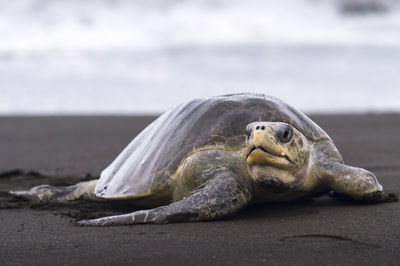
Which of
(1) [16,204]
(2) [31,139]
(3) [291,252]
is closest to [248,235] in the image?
(3) [291,252]

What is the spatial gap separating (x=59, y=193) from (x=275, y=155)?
227 centimetres

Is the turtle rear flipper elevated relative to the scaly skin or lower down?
lower down

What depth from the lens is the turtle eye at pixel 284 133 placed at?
11.2ft

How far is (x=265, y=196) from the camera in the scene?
12.5ft

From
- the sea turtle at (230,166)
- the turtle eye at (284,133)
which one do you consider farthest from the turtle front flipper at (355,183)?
the turtle eye at (284,133)

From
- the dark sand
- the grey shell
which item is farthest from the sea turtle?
the dark sand

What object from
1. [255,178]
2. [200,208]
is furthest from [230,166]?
[200,208]

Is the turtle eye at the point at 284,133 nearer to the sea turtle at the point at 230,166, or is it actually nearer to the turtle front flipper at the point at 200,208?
the sea turtle at the point at 230,166

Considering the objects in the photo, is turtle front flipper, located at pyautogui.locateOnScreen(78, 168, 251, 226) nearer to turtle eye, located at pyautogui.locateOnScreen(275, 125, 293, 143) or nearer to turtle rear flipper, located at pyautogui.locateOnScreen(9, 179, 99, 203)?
turtle eye, located at pyautogui.locateOnScreen(275, 125, 293, 143)

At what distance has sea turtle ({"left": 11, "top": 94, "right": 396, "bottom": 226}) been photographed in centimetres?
346

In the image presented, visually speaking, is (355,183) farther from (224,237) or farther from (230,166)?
(224,237)

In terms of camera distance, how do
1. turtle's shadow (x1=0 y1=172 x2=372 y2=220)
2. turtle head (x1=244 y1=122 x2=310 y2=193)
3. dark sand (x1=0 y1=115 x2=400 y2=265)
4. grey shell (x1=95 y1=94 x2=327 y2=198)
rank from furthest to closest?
1. grey shell (x1=95 y1=94 x2=327 y2=198)
2. turtle's shadow (x1=0 y1=172 x2=372 y2=220)
3. turtle head (x1=244 y1=122 x2=310 y2=193)
4. dark sand (x1=0 y1=115 x2=400 y2=265)

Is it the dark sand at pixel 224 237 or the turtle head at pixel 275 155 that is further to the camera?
the turtle head at pixel 275 155

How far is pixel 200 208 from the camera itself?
3.47 meters
